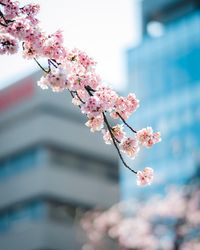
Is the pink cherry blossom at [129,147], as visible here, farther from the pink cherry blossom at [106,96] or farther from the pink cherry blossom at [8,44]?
the pink cherry blossom at [8,44]

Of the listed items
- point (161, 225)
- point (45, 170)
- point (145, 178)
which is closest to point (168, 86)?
point (45, 170)

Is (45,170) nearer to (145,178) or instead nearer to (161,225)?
(161,225)

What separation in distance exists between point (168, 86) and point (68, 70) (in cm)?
5215

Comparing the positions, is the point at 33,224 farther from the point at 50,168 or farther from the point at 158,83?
the point at 158,83

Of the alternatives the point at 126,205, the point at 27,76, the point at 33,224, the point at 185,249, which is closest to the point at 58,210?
the point at 33,224

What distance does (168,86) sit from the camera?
2311 inches

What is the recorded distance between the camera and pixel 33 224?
4206 cm

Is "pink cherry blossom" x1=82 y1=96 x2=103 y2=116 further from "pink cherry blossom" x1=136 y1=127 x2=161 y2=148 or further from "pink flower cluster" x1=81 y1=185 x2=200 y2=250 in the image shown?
"pink flower cluster" x1=81 y1=185 x2=200 y2=250

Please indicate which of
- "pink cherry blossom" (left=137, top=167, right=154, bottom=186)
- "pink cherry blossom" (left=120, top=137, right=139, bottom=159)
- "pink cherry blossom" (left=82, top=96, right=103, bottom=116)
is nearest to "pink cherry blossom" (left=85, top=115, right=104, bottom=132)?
"pink cherry blossom" (left=82, top=96, right=103, bottom=116)

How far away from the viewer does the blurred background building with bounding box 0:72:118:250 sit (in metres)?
42.8

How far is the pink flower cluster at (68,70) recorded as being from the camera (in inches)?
268

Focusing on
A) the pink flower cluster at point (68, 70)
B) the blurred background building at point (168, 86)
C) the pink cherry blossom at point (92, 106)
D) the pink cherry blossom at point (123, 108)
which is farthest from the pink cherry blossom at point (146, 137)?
the blurred background building at point (168, 86)

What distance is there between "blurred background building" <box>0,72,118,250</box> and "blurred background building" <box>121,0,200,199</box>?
7.36m

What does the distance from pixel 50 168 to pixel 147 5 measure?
89.0ft
